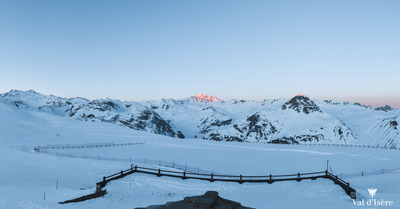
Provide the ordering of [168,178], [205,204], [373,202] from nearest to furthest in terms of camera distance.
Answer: [205,204], [373,202], [168,178]

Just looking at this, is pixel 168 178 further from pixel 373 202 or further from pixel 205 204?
pixel 373 202

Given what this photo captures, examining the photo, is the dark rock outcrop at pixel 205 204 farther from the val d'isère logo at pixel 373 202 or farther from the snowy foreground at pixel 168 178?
the val d'isère logo at pixel 373 202

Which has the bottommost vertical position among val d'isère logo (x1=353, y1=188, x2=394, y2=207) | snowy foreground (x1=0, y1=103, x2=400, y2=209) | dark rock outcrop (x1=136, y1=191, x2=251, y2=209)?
snowy foreground (x1=0, y1=103, x2=400, y2=209)

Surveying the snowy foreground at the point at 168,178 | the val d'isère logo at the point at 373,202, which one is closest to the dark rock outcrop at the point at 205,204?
the snowy foreground at the point at 168,178

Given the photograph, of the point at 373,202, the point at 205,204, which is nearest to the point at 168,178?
the point at 205,204

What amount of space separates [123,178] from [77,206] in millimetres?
9134

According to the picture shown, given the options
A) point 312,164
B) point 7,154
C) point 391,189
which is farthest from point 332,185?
point 7,154

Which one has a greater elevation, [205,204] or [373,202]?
[205,204]

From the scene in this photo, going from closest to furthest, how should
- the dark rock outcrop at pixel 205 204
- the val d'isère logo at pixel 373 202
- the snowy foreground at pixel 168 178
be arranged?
the dark rock outcrop at pixel 205 204
the val d'isère logo at pixel 373 202
the snowy foreground at pixel 168 178

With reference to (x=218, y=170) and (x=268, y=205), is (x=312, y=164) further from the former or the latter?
(x=268, y=205)

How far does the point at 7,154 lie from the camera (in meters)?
39.2

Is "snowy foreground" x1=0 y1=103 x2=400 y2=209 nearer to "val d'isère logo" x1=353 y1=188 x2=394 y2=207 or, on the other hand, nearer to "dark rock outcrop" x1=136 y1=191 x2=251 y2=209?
"val d'isère logo" x1=353 y1=188 x2=394 y2=207

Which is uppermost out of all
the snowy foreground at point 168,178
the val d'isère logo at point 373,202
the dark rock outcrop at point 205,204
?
the dark rock outcrop at point 205,204

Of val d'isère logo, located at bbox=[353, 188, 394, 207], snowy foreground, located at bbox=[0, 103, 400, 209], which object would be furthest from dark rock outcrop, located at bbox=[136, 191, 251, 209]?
val d'isère logo, located at bbox=[353, 188, 394, 207]
